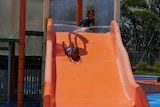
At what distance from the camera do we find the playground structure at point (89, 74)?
20.5ft

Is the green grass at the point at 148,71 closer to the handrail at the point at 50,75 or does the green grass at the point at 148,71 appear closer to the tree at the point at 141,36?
the tree at the point at 141,36

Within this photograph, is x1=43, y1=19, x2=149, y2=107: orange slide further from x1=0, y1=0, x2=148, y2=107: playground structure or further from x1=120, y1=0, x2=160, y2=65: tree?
x1=120, y1=0, x2=160, y2=65: tree

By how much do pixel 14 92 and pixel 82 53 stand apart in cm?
398

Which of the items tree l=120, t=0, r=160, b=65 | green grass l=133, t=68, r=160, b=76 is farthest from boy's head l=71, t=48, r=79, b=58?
tree l=120, t=0, r=160, b=65

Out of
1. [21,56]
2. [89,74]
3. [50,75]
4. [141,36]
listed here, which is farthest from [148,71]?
[50,75]

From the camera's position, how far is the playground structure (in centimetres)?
625

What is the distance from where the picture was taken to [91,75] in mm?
7332

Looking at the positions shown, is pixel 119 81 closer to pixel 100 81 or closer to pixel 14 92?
pixel 100 81

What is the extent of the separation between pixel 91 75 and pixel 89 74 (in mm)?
53

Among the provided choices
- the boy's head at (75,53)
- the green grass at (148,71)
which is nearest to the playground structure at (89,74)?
the boy's head at (75,53)

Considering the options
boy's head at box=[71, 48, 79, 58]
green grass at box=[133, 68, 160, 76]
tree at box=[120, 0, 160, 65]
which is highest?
tree at box=[120, 0, 160, 65]

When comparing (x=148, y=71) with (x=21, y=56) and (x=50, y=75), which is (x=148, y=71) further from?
(x=50, y=75)

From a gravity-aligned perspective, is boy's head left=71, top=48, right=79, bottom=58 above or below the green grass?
above

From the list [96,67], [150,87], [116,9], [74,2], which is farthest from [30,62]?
[150,87]
